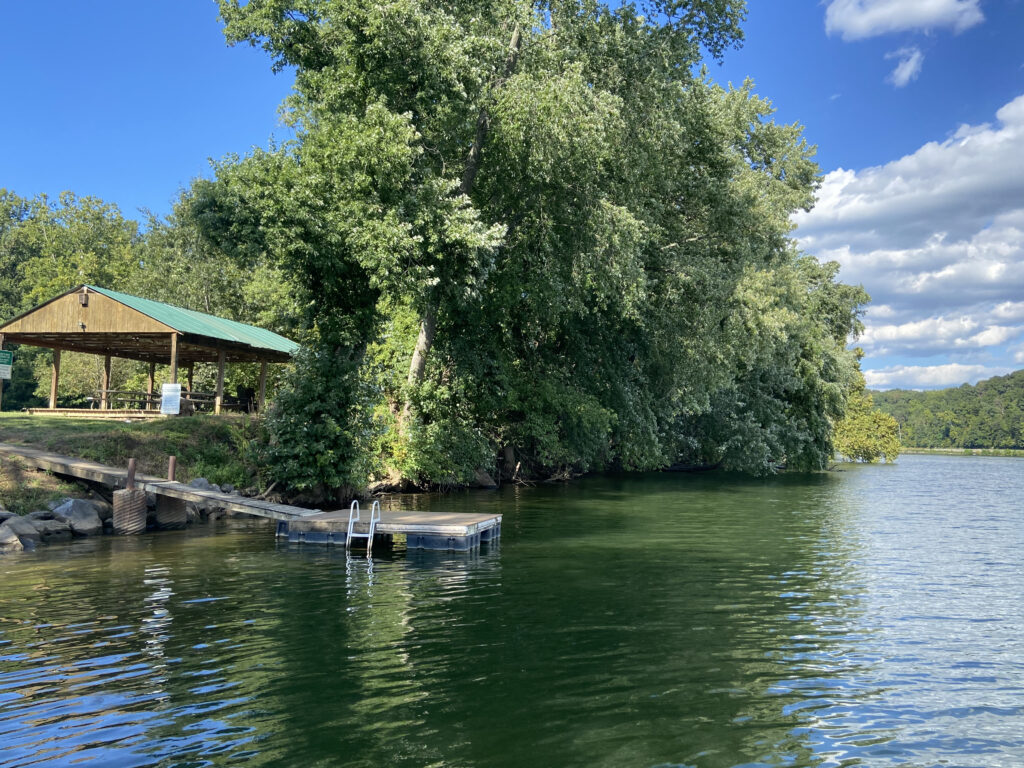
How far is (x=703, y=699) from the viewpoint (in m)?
7.68

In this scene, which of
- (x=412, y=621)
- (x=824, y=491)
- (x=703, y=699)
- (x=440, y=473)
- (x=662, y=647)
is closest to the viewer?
(x=703, y=699)

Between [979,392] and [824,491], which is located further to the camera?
[979,392]

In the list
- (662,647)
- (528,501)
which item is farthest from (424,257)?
(662,647)

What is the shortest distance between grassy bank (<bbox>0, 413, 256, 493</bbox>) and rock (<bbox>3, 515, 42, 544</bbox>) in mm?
5361

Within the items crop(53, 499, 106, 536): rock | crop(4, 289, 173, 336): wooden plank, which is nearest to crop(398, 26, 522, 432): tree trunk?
crop(4, 289, 173, 336): wooden plank

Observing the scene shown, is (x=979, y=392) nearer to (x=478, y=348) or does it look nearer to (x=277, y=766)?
(x=478, y=348)

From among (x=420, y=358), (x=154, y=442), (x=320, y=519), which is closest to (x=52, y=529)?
(x=320, y=519)

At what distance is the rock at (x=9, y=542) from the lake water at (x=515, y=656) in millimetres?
774

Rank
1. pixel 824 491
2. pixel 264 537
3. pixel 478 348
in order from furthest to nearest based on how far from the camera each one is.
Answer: pixel 824 491 → pixel 478 348 → pixel 264 537

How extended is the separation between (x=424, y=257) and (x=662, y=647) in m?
15.6

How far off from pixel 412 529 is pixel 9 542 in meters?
8.72

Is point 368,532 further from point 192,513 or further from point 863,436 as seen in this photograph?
point 863,436

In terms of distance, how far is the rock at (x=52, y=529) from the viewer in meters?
18.3

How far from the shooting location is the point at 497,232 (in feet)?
73.1
